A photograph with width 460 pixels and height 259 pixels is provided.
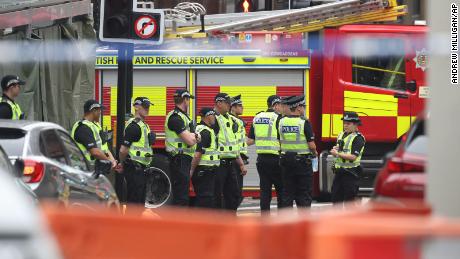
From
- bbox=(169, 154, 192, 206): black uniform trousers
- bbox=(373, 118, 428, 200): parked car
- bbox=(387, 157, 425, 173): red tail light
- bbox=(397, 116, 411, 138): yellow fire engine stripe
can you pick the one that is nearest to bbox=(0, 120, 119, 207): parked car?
bbox=(373, 118, 428, 200): parked car

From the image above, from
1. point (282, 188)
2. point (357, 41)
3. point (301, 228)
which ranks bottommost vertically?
point (282, 188)

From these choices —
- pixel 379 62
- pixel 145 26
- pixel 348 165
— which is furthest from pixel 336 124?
pixel 145 26

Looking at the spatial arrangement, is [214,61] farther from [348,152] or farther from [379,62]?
[348,152]

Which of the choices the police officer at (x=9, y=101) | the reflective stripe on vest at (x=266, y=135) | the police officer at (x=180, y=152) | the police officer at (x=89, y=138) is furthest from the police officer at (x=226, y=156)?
the police officer at (x=9, y=101)

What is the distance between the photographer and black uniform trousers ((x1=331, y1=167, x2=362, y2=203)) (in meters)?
15.0

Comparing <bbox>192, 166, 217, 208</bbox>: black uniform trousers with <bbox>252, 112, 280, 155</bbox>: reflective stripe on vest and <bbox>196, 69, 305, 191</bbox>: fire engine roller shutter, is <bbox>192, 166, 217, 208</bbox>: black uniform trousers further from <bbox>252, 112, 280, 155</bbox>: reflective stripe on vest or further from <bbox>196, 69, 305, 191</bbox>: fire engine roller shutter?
<bbox>196, 69, 305, 191</bbox>: fire engine roller shutter

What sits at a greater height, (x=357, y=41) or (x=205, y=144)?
(x=357, y=41)

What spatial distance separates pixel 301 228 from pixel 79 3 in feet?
48.7

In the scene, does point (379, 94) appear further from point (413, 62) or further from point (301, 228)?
point (301, 228)

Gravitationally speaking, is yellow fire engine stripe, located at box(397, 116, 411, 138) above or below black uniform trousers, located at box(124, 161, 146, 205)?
above

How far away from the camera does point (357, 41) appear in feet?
59.2

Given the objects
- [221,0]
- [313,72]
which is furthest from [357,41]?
[221,0]

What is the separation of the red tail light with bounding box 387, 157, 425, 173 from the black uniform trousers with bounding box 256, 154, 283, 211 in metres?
7.31

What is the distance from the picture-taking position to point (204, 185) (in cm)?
1469
